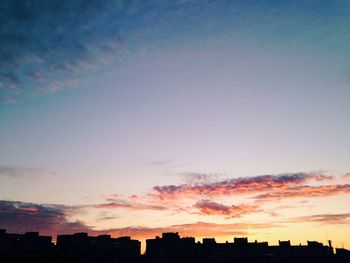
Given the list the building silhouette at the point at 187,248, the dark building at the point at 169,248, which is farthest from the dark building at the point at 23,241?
the dark building at the point at 169,248

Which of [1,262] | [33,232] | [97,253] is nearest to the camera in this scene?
[1,262]

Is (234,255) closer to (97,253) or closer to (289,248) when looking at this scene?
(289,248)

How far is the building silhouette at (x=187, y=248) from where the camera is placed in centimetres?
7894

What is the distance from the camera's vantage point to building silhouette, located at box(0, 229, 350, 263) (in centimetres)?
7894

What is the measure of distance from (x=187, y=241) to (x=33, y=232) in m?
45.5

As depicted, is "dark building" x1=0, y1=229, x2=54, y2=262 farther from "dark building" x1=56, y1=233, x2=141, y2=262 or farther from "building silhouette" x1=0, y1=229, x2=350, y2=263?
"dark building" x1=56, y1=233, x2=141, y2=262

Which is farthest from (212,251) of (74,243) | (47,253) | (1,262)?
(1,262)

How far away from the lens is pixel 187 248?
83938mm

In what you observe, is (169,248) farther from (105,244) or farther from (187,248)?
(105,244)

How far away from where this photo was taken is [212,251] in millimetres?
83188

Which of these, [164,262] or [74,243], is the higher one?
[74,243]

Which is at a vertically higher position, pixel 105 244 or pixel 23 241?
pixel 23 241

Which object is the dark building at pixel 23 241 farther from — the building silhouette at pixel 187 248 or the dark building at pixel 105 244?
the dark building at pixel 105 244

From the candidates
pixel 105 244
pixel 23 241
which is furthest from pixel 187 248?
pixel 23 241
